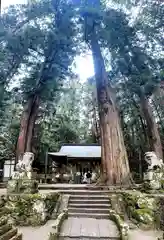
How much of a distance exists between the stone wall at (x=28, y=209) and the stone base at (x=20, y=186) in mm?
517

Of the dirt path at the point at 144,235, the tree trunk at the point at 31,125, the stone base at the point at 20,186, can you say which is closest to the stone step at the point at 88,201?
the stone base at the point at 20,186

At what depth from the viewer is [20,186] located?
826 cm

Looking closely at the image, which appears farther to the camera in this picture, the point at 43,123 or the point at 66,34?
the point at 43,123

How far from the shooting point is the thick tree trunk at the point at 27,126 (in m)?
13.9

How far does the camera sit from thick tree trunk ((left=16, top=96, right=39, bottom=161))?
13.9m

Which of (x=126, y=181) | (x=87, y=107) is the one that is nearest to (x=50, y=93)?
(x=126, y=181)

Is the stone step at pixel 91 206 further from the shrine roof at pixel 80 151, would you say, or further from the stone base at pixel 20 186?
the shrine roof at pixel 80 151

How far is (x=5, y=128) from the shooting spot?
22.5 meters

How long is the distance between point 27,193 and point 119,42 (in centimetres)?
944

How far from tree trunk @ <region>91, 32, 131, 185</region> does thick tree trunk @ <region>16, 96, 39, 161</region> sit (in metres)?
4.33

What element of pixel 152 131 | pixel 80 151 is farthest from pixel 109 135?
pixel 80 151

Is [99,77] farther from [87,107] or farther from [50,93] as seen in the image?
[87,107]

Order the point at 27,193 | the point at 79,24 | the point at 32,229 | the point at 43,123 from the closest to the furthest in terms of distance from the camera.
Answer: the point at 32,229 → the point at 27,193 → the point at 79,24 → the point at 43,123

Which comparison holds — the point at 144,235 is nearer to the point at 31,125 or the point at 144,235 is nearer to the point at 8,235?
the point at 8,235
